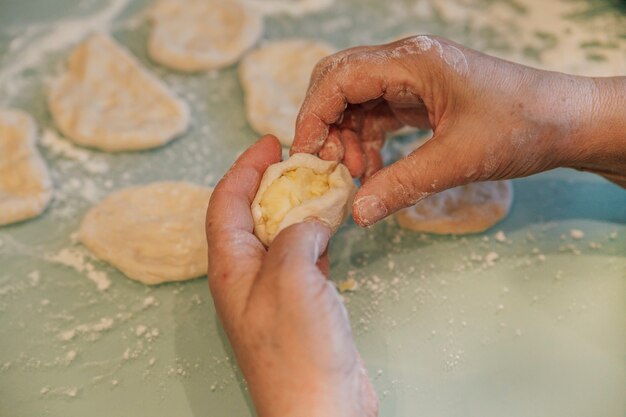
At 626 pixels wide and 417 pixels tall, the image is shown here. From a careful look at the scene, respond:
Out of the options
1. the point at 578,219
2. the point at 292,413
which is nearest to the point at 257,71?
the point at 578,219

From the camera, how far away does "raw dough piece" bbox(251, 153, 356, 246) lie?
1390 mm

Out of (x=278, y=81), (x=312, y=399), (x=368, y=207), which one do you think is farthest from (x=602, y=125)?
→ (x=278, y=81)

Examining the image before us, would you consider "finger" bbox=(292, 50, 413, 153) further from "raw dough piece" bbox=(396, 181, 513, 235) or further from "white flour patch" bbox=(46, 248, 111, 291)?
"white flour patch" bbox=(46, 248, 111, 291)

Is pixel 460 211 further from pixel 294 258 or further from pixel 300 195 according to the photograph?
pixel 294 258

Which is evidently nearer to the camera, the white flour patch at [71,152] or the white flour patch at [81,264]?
the white flour patch at [81,264]

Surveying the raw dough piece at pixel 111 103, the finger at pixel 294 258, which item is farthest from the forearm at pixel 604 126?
the raw dough piece at pixel 111 103

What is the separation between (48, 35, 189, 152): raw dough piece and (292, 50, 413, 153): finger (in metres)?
0.70

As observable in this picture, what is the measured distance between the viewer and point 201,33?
2.38 metres

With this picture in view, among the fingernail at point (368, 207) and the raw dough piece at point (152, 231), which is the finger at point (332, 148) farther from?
the raw dough piece at point (152, 231)

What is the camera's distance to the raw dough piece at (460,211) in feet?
5.81

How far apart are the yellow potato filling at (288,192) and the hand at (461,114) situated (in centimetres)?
9

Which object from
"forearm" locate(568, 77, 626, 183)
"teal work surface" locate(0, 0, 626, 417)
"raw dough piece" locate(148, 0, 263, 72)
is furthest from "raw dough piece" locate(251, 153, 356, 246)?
"raw dough piece" locate(148, 0, 263, 72)

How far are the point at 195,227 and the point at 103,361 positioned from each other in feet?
1.48

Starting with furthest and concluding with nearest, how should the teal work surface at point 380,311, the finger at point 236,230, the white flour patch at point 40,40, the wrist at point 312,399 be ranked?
the white flour patch at point 40,40
the teal work surface at point 380,311
the finger at point 236,230
the wrist at point 312,399
